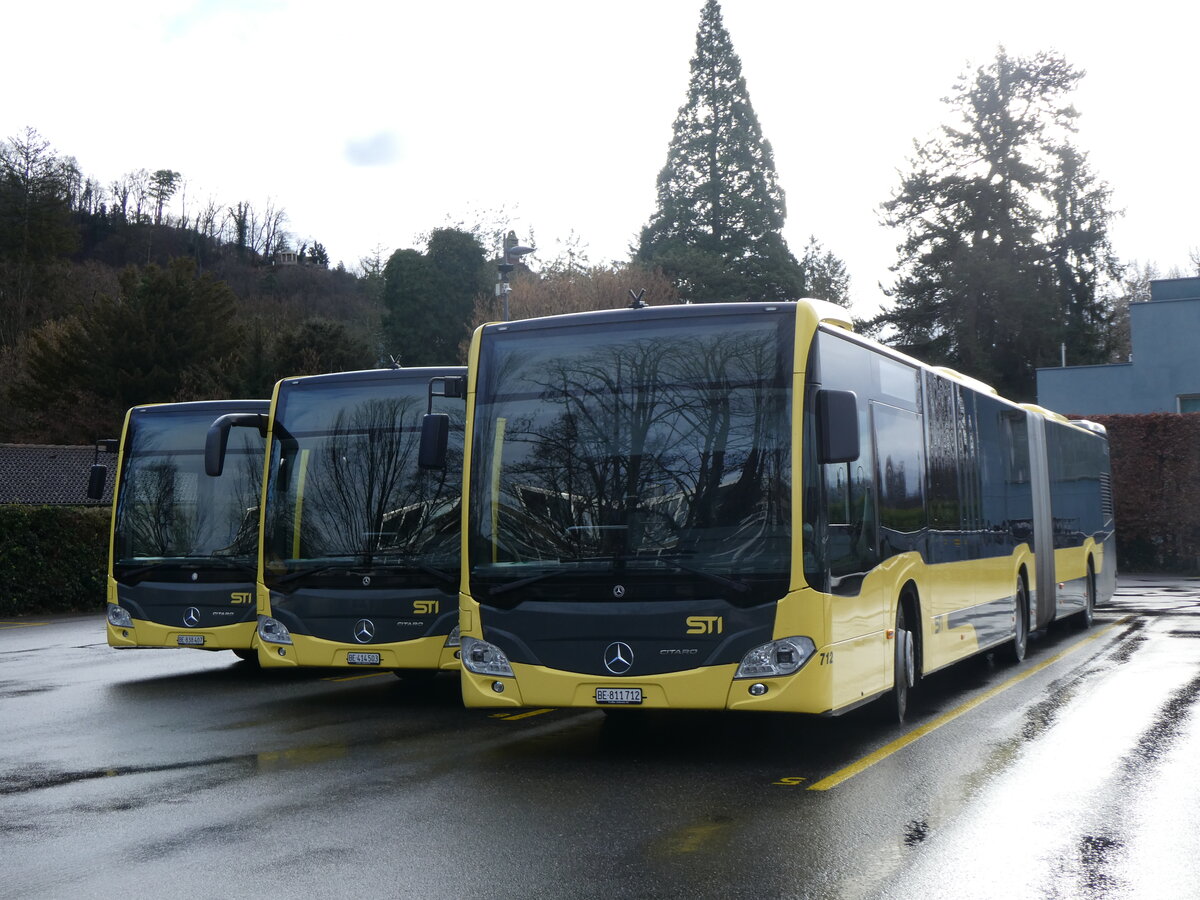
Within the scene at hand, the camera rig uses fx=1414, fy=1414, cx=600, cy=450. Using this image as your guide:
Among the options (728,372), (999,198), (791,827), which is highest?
(999,198)

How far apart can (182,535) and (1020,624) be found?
901 centimetres

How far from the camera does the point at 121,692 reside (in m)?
13.5

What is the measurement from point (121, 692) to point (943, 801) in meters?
8.69

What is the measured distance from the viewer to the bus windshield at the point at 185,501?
1449 centimetres

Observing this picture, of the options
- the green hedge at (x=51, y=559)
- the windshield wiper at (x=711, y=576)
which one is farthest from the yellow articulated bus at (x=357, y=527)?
the green hedge at (x=51, y=559)

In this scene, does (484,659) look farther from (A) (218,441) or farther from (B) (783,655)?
(A) (218,441)

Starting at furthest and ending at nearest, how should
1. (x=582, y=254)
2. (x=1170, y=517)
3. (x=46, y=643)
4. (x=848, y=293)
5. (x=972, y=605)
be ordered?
(x=848, y=293) → (x=582, y=254) → (x=1170, y=517) → (x=46, y=643) → (x=972, y=605)

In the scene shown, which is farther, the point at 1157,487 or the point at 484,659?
the point at 1157,487

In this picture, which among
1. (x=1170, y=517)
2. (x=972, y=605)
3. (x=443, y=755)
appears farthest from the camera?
(x=1170, y=517)

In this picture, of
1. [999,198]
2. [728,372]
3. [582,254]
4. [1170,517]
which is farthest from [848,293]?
[728,372]

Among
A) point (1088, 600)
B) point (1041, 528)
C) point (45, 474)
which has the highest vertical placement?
point (45, 474)

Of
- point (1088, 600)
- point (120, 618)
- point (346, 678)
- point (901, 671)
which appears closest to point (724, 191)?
point (1088, 600)

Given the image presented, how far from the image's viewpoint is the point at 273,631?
12195 mm

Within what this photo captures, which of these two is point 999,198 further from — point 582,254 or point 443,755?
point 443,755
